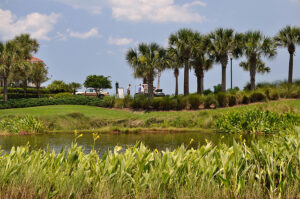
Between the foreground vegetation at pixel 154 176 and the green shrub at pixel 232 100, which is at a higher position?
the green shrub at pixel 232 100

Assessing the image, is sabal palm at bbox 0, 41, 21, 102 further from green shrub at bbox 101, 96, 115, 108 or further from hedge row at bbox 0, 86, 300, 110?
hedge row at bbox 0, 86, 300, 110

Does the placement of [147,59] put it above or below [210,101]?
above

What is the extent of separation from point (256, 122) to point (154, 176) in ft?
49.5

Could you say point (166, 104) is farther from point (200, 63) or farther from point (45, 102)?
point (45, 102)

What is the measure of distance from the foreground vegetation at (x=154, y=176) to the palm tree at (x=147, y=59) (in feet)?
89.2

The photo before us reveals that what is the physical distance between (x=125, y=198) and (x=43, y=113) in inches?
883

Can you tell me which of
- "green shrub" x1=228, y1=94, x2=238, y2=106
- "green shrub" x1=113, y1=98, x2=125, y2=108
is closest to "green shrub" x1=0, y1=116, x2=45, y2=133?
"green shrub" x1=113, y1=98, x2=125, y2=108

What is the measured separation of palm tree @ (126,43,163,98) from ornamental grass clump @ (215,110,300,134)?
14430 millimetres

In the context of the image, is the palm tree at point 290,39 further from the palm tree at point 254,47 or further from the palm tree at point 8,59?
the palm tree at point 8,59

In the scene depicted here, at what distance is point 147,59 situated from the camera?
32.7 m

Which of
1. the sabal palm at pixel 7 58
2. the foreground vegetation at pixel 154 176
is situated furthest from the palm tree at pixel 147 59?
the foreground vegetation at pixel 154 176

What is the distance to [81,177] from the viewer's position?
4863 mm

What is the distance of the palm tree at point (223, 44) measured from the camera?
36500 mm

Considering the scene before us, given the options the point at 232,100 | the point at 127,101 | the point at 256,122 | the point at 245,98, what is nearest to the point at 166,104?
the point at 127,101
